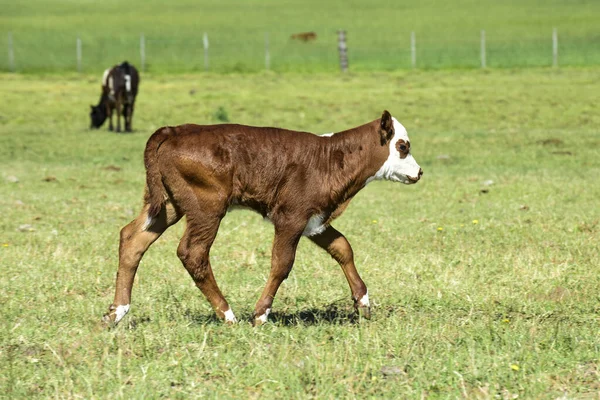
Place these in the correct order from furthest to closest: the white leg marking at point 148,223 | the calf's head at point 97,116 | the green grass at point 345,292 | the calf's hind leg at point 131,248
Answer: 1. the calf's head at point 97,116
2. the white leg marking at point 148,223
3. the calf's hind leg at point 131,248
4. the green grass at point 345,292

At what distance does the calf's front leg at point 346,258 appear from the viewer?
7449 mm

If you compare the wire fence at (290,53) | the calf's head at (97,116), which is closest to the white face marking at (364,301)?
the calf's head at (97,116)

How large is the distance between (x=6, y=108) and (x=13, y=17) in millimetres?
40872

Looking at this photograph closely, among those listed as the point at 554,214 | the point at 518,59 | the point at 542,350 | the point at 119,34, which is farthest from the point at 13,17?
the point at 542,350

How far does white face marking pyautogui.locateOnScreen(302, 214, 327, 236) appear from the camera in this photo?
7125 mm

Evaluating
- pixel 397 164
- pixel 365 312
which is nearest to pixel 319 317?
pixel 365 312

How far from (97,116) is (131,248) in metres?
20.1

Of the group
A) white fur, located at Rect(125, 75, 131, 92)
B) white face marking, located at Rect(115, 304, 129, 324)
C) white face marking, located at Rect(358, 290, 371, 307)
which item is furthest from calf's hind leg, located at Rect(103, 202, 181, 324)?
white fur, located at Rect(125, 75, 131, 92)

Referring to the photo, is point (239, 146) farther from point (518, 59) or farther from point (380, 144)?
point (518, 59)

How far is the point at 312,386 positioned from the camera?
542 cm

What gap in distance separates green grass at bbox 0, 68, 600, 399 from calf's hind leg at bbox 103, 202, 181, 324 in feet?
0.61

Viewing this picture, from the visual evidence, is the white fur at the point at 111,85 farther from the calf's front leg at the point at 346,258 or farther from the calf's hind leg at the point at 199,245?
the calf's hind leg at the point at 199,245

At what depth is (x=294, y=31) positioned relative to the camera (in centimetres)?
6000

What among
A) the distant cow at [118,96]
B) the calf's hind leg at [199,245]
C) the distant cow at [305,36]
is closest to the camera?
the calf's hind leg at [199,245]
